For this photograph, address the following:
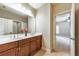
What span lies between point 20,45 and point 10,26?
0.54m

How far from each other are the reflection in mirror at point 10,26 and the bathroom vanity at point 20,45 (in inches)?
7.4

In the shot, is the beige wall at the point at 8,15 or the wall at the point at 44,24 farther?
the wall at the point at 44,24

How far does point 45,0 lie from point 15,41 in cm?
111

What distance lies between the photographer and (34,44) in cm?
277

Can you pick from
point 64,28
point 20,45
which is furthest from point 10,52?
point 64,28

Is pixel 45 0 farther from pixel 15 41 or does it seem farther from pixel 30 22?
pixel 15 41

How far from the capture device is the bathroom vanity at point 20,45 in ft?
5.86

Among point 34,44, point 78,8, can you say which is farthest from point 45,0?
point 34,44

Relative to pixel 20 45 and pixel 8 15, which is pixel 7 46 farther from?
pixel 8 15

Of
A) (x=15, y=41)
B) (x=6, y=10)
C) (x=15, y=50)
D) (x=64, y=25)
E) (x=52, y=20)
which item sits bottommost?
(x=15, y=50)

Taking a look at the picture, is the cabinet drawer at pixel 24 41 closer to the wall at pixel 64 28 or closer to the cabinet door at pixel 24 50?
the cabinet door at pixel 24 50

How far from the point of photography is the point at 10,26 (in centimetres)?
201

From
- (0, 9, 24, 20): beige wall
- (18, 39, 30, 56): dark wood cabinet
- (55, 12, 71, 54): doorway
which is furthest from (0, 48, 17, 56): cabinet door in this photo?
(55, 12, 71, 54): doorway

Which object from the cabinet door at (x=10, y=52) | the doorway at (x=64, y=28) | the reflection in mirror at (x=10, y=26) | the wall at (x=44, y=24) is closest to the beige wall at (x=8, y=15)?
the reflection in mirror at (x=10, y=26)
